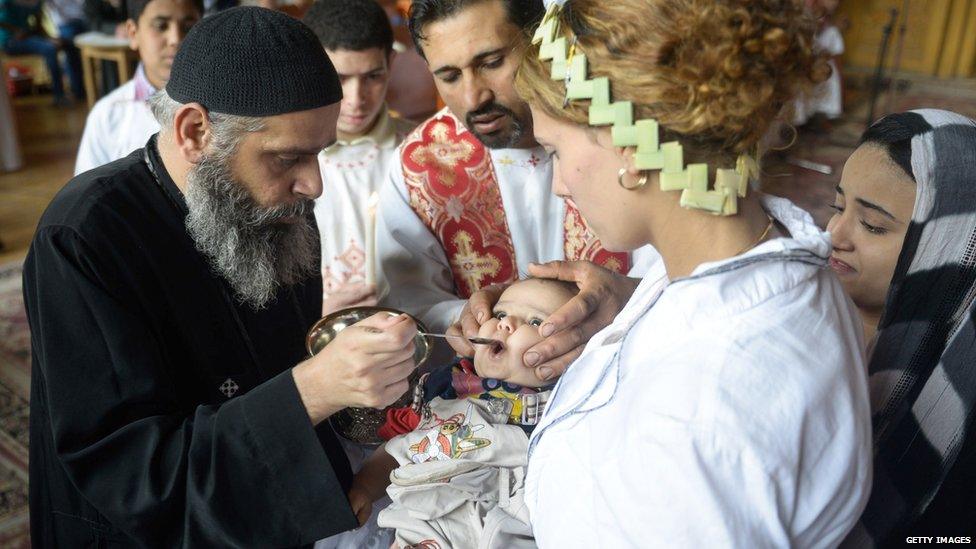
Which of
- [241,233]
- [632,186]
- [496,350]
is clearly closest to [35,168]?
[241,233]

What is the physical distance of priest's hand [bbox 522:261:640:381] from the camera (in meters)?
1.98

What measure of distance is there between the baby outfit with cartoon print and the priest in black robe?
194mm

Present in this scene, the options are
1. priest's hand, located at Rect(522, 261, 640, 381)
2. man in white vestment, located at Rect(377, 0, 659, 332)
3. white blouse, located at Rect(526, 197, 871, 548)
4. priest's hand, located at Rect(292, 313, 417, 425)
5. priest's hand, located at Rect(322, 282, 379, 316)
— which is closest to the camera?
white blouse, located at Rect(526, 197, 871, 548)

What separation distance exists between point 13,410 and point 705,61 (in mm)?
4277

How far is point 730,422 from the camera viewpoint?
3.77 feet

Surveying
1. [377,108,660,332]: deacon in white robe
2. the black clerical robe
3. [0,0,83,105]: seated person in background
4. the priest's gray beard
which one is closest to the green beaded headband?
the black clerical robe

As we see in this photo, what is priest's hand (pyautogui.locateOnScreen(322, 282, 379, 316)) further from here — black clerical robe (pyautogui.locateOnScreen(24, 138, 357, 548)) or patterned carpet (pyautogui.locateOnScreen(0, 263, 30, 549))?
patterned carpet (pyautogui.locateOnScreen(0, 263, 30, 549))

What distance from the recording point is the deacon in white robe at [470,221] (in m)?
2.85

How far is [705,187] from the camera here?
1307mm

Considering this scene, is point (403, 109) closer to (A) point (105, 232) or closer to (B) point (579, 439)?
(A) point (105, 232)

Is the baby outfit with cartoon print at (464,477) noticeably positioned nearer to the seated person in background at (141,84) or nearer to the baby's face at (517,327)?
the baby's face at (517,327)

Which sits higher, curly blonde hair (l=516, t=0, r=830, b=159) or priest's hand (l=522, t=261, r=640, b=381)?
curly blonde hair (l=516, t=0, r=830, b=159)

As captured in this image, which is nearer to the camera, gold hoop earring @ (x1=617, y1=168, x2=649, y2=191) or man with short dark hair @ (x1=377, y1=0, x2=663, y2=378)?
gold hoop earring @ (x1=617, y1=168, x2=649, y2=191)

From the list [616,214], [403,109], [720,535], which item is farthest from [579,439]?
[403,109]
